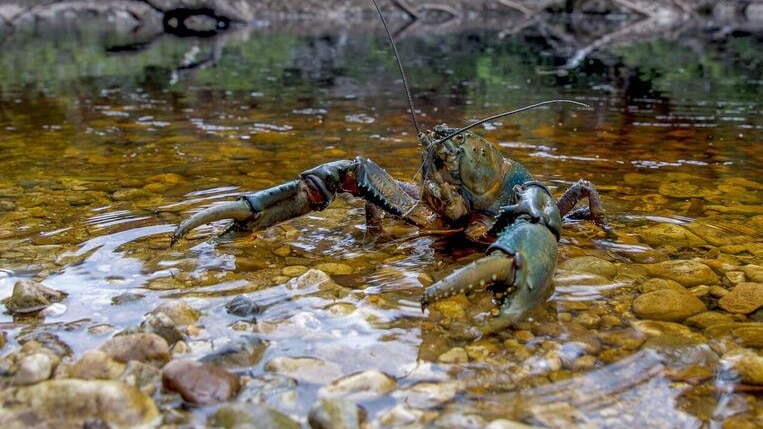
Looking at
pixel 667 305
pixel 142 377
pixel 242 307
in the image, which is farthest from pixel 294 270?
pixel 667 305

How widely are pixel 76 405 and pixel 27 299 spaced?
117 cm

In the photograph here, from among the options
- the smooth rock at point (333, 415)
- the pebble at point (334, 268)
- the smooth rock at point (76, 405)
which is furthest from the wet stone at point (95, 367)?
the pebble at point (334, 268)

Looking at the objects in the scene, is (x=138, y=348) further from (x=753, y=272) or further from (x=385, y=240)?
(x=753, y=272)

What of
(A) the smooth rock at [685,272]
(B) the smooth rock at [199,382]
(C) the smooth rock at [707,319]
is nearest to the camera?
(B) the smooth rock at [199,382]

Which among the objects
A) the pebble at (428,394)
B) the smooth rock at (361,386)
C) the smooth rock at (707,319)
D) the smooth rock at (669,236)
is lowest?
the pebble at (428,394)

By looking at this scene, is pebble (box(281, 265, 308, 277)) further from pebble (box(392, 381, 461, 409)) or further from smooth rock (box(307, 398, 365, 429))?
→ smooth rock (box(307, 398, 365, 429))

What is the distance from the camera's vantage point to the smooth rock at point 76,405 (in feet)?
7.68

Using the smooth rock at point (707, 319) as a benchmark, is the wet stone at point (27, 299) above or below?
above

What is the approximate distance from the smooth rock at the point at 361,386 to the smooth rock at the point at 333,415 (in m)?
0.14

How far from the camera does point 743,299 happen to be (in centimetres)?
363

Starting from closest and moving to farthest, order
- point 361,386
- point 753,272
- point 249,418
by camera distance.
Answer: point 249,418 < point 361,386 < point 753,272

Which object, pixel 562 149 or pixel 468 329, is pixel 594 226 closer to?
pixel 468 329

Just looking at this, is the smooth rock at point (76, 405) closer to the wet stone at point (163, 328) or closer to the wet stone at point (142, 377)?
the wet stone at point (142, 377)

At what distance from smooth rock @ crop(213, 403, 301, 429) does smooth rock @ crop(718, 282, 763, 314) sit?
245 cm
